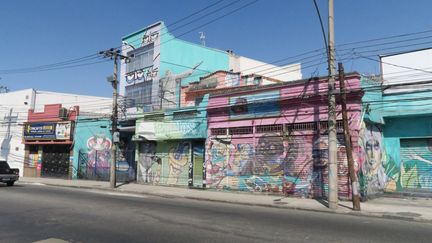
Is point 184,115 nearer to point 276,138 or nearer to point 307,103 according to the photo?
point 276,138

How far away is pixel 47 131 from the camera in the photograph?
33938 mm

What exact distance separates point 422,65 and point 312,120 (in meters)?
6.82

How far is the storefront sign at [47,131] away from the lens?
3288 cm

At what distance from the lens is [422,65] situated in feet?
64.8

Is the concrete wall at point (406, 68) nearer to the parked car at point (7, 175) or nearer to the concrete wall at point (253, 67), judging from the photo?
the concrete wall at point (253, 67)

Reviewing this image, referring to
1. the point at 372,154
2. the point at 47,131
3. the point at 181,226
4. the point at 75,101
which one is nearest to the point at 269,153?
the point at 372,154

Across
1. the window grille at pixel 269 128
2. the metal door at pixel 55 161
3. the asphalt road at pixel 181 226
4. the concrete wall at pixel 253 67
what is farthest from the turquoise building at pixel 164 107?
the asphalt road at pixel 181 226

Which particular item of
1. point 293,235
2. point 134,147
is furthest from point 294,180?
point 134,147

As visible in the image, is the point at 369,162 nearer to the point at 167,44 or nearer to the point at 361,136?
the point at 361,136

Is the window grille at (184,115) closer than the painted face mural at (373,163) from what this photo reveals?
No

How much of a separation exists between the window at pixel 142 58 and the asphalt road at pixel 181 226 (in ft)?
81.1

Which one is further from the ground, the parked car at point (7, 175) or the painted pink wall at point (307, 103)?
the painted pink wall at point (307, 103)

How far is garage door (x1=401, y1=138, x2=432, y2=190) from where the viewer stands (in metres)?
18.1

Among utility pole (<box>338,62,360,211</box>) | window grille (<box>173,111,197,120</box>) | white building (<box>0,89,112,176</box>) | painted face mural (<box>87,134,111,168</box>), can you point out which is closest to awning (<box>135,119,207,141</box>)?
window grille (<box>173,111,197,120</box>)
